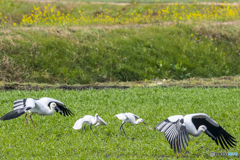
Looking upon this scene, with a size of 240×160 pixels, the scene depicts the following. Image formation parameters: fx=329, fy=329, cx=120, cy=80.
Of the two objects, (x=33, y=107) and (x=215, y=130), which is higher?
(x=33, y=107)

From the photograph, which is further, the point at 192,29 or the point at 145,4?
the point at 145,4

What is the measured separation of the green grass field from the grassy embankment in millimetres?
3619

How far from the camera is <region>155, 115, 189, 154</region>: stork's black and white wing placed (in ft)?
15.9

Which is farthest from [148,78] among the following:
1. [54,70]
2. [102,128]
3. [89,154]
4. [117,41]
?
[89,154]

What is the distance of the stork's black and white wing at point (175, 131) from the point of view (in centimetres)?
485

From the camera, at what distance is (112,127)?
7.76 meters

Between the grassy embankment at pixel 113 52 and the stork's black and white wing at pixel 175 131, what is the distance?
34.9 feet

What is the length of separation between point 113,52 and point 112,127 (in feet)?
32.9

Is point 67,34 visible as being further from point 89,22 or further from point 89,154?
point 89,154

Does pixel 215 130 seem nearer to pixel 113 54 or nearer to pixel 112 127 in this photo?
pixel 112 127

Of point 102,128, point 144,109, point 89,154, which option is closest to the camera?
point 89,154

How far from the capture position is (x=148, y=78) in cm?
1658

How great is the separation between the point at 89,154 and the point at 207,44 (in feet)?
50.9

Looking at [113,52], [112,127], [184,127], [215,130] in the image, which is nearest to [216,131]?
[215,130]
